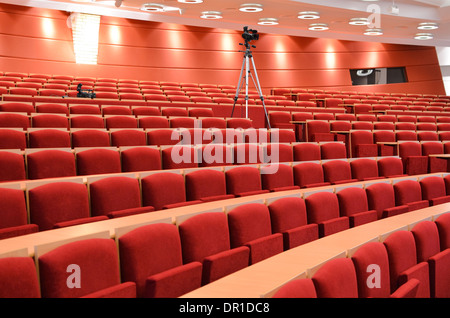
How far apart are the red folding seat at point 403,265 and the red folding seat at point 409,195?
1.39 ft

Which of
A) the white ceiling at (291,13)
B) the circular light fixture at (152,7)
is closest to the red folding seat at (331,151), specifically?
the white ceiling at (291,13)

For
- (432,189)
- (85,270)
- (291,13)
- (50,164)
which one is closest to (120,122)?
(50,164)

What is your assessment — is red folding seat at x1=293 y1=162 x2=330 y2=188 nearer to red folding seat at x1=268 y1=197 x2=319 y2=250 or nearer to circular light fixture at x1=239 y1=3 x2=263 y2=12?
red folding seat at x1=268 y1=197 x2=319 y2=250

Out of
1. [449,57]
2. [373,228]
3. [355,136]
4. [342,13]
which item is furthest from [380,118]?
[449,57]

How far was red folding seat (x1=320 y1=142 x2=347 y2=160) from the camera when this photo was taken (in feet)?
4.78

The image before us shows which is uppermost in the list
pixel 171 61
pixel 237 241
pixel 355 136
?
pixel 171 61

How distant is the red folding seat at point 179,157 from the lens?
113 centimetres

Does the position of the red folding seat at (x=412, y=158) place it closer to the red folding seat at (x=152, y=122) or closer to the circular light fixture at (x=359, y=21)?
the red folding seat at (x=152, y=122)

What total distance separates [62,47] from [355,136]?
6.06 feet

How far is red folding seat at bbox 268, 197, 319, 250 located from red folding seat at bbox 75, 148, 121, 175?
389 millimetres

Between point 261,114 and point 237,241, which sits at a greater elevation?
point 261,114

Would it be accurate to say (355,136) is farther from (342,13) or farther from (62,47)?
(62,47)
